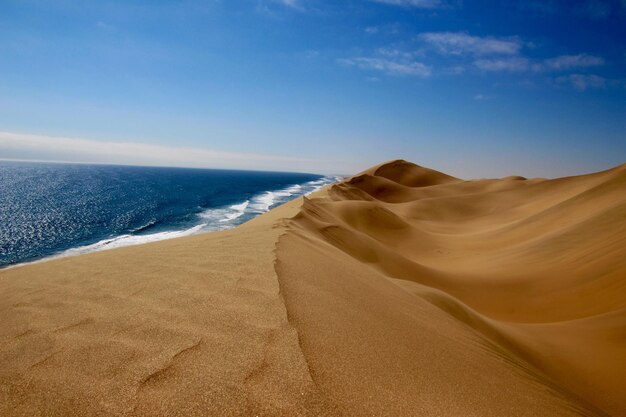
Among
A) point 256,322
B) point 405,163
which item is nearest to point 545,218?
point 256,322

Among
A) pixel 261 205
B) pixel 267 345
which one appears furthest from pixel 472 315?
pixel 261 205

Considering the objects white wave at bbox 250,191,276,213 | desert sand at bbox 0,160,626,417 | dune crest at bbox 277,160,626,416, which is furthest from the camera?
white wave at bbox 250,191,276,213

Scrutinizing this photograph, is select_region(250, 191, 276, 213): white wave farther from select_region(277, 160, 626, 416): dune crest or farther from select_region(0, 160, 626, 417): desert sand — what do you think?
select_region(0, 160, 626, 417): desert sand

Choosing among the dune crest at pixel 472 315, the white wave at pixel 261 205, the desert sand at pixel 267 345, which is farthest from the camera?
the white wave at pixel 261 205

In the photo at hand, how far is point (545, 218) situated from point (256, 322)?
20.6m

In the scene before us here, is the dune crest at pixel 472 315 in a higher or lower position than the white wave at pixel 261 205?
higher

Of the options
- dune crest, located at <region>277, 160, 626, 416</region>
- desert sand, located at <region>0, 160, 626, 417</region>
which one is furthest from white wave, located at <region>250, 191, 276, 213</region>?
desert sand, located at <region>0, 160, 626, 417</region>

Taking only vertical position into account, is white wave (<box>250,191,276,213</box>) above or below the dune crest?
below

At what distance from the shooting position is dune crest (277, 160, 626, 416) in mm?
2662

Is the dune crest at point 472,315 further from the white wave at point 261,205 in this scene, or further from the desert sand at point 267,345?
the white wave at point 261,205

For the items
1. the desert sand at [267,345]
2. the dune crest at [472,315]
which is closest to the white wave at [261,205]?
the dune crest at [472,315]

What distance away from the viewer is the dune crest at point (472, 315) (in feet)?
8.73

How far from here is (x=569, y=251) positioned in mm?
12375

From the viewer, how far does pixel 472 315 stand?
6742mm
